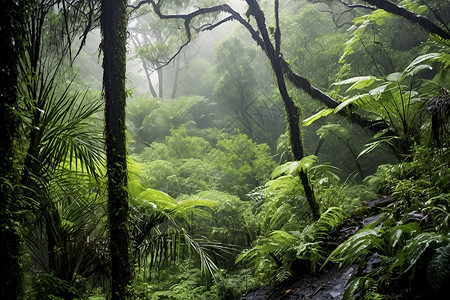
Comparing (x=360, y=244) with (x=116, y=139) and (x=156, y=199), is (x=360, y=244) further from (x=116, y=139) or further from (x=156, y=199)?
(x=116, y=139)

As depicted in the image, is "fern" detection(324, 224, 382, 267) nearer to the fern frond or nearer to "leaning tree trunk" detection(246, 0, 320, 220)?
the fern frond

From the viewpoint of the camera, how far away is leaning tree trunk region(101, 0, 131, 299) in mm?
2811

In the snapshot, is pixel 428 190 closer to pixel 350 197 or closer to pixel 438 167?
pixel 438 167

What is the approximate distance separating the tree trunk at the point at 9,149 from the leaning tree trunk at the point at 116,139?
0.83 meters

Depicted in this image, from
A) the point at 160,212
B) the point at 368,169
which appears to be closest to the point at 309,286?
the point at 160,212

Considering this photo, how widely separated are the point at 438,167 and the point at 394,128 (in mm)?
1244

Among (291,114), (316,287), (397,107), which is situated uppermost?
(291,114)

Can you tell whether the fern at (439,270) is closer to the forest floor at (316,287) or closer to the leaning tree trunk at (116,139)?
the forest floor at (316,287)

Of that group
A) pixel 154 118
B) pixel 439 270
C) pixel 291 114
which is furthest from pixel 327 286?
pixel 154 118

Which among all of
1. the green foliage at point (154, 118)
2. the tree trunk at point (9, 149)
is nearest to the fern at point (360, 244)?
the tree trunk at point (9, 149)

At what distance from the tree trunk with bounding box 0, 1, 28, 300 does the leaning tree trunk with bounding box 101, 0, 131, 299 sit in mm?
828

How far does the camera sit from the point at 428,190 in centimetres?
296

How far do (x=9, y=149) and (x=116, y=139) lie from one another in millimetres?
941

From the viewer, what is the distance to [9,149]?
207 centimetres
